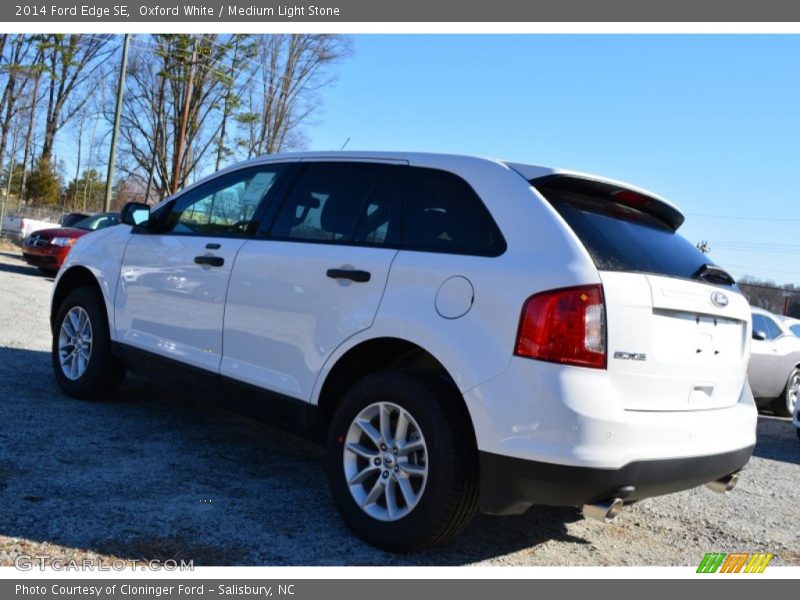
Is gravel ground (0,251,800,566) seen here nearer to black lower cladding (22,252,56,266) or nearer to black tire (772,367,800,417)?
black tire (772,367,800,417)

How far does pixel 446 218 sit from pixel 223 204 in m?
1.82

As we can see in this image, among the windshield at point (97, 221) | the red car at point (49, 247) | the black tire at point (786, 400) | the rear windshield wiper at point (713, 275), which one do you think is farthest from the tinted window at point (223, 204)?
the windshield at point (97, 221)

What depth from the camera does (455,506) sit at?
318 cm

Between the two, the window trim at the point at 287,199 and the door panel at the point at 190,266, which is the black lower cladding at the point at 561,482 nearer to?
the window trim at the point at 287,199

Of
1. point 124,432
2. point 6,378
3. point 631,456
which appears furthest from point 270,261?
point 6,378

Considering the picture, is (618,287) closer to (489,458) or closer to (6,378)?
(489,458)

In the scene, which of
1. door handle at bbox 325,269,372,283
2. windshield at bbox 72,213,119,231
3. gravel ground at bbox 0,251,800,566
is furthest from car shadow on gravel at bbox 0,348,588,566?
windshield at bbox 72,213,119,231

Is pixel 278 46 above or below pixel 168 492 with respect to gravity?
above

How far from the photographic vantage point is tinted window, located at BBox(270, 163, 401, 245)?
3824 mm

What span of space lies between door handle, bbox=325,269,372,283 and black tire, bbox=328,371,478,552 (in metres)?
0.48

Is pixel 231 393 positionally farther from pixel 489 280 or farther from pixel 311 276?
pixel 489 280

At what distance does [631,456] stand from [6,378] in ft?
16.6

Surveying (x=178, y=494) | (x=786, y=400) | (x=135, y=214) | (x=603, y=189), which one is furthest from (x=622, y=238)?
(x=786, y=400)

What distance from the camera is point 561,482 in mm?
2965
